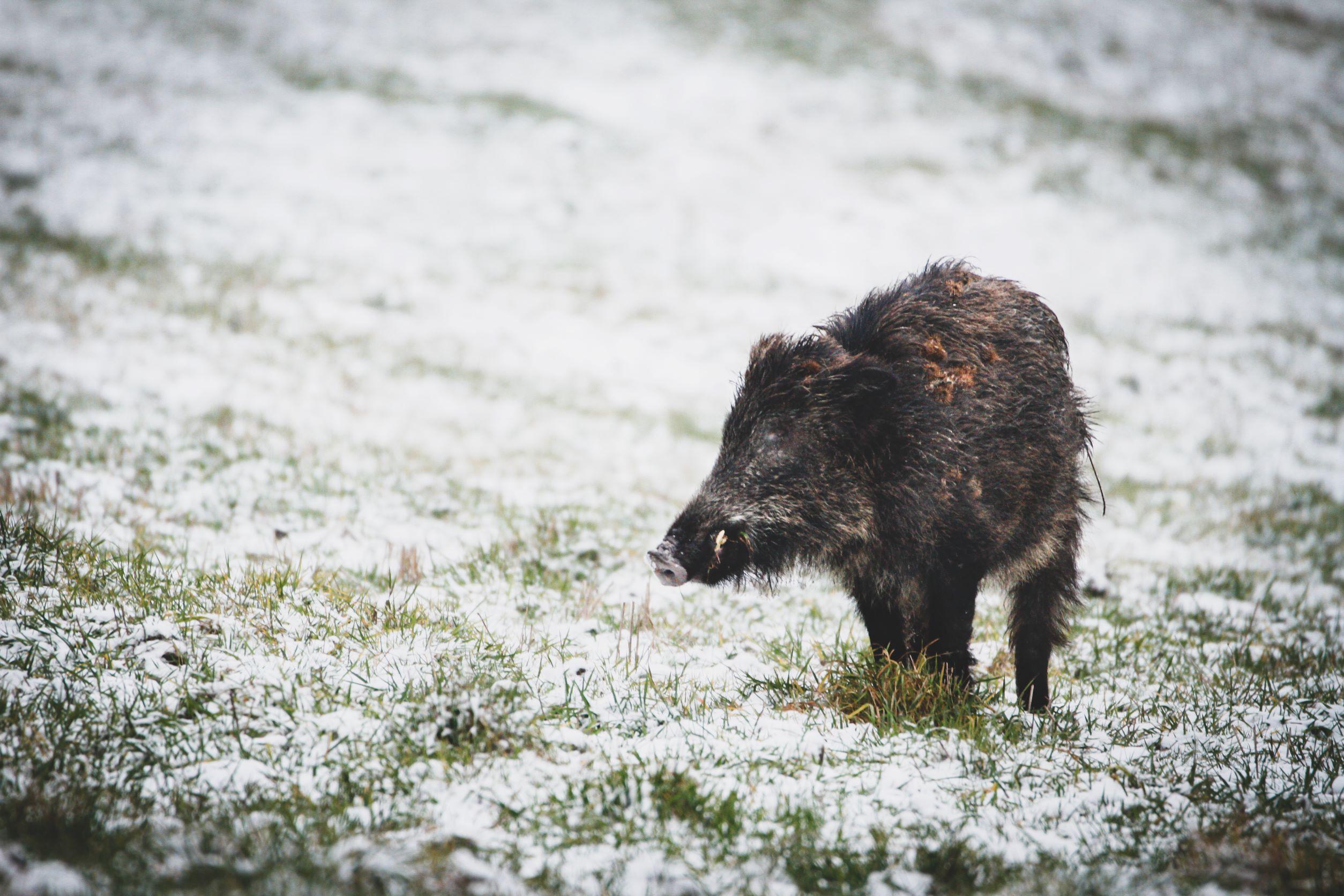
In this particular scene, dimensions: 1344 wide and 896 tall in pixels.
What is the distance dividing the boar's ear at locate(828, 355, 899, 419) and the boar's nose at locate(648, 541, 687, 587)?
3.42 ft

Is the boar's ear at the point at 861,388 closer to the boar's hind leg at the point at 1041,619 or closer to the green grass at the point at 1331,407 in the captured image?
the boar's hind leg at the point at 1041,619

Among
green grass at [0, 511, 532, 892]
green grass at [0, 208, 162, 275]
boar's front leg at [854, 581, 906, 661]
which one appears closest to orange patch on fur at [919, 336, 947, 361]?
boar's front leg at [854, 581, 906, 661]

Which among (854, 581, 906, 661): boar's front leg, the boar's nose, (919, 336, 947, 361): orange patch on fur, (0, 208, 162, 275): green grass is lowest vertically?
(0, 208, 162, 275): green grass

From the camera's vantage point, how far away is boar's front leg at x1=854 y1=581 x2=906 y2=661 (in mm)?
4145

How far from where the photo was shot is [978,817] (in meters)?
3.02

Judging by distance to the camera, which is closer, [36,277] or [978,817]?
[978,817]

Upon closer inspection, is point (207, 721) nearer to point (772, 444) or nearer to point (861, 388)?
point (772, 444)

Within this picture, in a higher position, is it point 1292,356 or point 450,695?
point 1292,356

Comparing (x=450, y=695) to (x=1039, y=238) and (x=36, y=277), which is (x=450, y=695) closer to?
(x=36, y=277)

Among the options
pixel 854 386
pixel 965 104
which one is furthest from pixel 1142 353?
pixel 854 386

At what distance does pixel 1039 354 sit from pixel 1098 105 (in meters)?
19.2

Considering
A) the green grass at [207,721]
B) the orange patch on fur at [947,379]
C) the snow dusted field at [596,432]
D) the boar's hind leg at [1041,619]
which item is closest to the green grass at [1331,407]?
the snow dusted field at [596,432]

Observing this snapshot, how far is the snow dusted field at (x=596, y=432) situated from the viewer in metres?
2.89

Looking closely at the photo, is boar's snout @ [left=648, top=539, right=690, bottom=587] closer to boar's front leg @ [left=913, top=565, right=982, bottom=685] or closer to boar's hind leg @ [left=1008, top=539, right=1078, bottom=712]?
boar's front leg @ [left=913, top=565, right=982, bottom=685]
